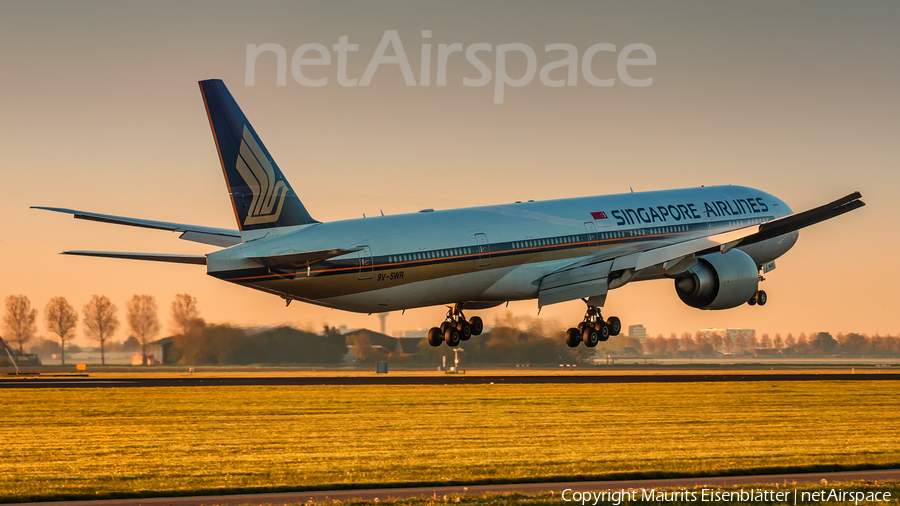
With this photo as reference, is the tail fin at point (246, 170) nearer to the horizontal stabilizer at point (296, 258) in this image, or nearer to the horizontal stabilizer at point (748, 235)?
the horizontal stabilizer at point (296, 258)

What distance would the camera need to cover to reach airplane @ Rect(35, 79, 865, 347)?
118 feet

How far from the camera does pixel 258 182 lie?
36500mm

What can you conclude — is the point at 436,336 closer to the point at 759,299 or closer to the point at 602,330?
the point at 602,330

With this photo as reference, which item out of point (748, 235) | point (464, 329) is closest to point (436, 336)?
point (464, 329)

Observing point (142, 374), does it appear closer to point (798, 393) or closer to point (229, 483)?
point (798, 393)

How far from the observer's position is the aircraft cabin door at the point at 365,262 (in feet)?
121

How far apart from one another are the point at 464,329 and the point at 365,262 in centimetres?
953

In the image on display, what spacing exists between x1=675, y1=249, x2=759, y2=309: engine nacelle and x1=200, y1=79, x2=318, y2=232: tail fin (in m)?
18.1

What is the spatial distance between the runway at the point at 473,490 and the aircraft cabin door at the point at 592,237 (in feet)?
49.6

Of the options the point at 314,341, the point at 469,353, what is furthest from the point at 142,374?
the point at 469,353

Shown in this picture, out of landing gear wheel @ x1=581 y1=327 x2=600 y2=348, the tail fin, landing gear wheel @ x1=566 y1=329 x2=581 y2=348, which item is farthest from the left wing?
the tail fin

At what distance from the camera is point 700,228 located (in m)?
50.2

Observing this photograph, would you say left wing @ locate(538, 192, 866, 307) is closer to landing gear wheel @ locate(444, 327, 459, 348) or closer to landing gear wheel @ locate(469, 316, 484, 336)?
landing gear wheel @ locate(469, 316, 484, 336)

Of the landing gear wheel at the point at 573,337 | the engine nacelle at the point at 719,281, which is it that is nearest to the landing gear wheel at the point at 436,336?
the landing gear wheel at the point at 573,337
